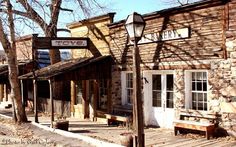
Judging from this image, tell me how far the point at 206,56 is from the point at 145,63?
298 cm

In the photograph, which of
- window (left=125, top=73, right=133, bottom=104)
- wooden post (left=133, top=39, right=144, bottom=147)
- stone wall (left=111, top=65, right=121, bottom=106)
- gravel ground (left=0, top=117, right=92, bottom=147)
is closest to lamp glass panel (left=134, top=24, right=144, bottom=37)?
wooden post (left=133, top=39, right=144, bottom=147)

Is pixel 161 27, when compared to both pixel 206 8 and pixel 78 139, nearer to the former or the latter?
pixel 206 8

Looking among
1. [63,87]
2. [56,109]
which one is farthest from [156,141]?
[63,87]

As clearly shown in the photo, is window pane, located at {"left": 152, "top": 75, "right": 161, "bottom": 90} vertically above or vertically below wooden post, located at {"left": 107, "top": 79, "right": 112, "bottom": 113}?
above

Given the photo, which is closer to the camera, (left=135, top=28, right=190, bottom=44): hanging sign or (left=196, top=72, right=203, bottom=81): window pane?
(left=196, top=72, right=203, bottom=81): window pane

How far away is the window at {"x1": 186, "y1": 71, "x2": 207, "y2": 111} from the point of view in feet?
38.5

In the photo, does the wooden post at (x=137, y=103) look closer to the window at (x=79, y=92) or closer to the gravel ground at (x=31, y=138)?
the gravel ground at (x=31, y=138)

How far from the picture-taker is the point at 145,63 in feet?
45.3

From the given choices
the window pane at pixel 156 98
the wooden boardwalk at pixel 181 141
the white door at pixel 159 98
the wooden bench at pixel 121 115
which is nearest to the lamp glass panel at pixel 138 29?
the wooden boardwalk at pixel 181 141

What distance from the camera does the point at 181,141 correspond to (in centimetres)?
1073

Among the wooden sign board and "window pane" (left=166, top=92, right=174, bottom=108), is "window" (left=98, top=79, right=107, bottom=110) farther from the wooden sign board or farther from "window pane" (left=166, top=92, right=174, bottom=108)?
"window pane" (left=166, top=92, right=174, bottom=108)

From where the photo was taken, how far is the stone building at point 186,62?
10.8 meters

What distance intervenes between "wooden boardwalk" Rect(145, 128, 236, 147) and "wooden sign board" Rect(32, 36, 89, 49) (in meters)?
6.27

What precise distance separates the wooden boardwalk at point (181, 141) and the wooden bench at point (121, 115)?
180 cm
